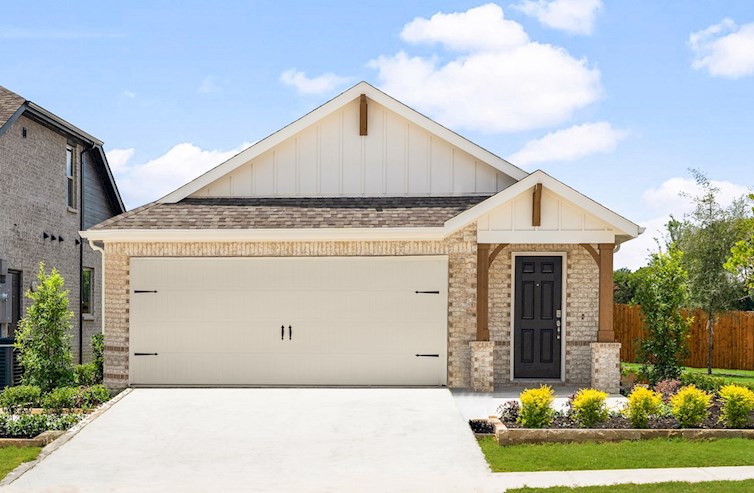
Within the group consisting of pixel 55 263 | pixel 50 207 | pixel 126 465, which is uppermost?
pixel 50 207

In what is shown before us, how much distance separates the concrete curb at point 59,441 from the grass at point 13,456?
75mm

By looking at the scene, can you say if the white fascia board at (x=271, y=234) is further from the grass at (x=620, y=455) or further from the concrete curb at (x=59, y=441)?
the grass at (x=620, y=455)

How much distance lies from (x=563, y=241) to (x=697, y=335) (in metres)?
13.5

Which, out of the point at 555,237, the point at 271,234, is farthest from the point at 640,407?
the point at 271,234

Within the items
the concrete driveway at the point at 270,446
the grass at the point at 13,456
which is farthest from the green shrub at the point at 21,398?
the grass at the point at 13,456

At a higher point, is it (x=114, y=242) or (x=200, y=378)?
(x=114, y=242)

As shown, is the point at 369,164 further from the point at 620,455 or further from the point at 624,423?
the point at 620,455

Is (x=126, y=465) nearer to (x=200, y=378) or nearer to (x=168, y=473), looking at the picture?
(x=168, y=473)

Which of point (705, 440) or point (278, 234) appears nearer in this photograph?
point (705, 440)

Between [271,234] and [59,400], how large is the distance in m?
4.40

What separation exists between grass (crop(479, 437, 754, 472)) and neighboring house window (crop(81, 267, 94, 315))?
15.2m

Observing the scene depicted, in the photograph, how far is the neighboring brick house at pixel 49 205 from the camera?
17.4 m

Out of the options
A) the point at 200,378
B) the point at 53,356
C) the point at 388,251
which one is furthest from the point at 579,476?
the point at 53,356

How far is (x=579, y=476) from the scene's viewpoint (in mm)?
8367
